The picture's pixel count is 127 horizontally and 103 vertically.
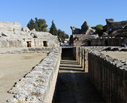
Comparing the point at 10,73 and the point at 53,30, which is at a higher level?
the point at 53,30

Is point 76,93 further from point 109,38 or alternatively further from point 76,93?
point 109,38

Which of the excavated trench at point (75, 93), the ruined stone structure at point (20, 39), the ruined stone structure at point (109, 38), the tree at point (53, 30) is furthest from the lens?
the tree at point (53, 30)

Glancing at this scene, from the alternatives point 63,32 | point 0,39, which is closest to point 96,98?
point 0,39

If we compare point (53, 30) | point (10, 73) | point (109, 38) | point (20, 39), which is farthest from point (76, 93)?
point (53, 30)

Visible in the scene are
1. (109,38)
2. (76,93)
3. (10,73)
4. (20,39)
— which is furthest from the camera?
(109,38)

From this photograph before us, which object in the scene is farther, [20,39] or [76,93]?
[20,39]

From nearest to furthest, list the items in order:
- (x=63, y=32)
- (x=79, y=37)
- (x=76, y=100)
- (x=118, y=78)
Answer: (x=118, y=78), (x=76, y=100), (x=79, y=37), (x=63, y=32)

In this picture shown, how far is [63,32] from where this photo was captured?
6203 centimetres

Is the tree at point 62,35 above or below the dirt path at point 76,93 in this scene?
above

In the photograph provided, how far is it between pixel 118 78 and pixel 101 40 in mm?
25104

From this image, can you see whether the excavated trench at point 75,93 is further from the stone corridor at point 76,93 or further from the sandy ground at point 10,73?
the sandy ground at point 10,73

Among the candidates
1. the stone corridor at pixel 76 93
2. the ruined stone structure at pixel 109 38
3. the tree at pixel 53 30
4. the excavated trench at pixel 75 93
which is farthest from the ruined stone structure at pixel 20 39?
the tree at pixel 53 30

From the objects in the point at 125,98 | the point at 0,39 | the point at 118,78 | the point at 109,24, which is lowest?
the point at 125,98

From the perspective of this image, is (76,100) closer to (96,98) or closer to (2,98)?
(96,98)
